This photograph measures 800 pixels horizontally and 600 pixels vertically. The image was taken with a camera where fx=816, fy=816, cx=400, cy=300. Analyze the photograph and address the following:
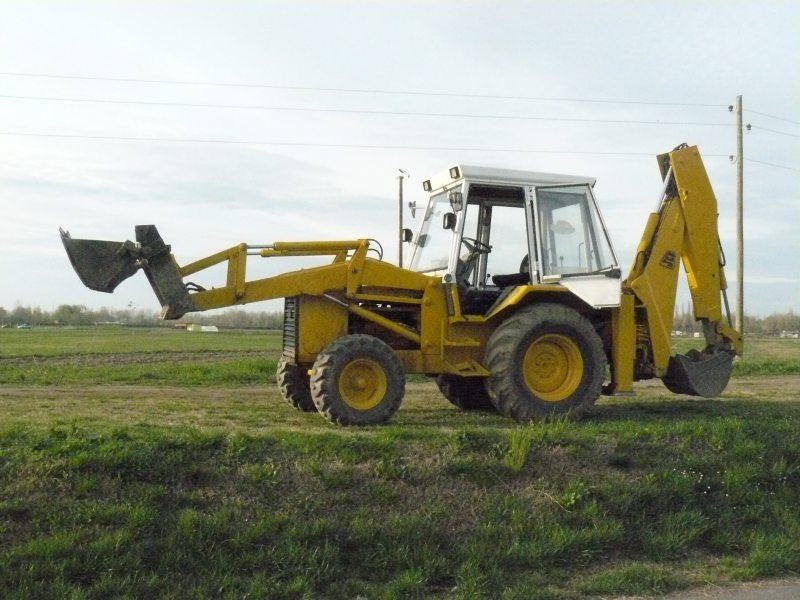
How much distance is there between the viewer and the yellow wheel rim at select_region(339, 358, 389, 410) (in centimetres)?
884

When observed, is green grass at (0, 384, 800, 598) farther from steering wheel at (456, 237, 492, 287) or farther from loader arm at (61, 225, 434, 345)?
steering wheel at (456, 237, 492, 287)

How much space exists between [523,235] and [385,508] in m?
4.61

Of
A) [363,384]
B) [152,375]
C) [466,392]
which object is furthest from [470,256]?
[152,375]

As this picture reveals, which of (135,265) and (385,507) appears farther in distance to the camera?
(135,265)

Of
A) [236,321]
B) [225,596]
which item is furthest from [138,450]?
[236,321]

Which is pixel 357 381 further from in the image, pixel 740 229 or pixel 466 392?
pixel 740 229

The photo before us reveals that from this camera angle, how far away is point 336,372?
28.5ft

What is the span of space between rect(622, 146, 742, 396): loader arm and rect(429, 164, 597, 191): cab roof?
1222 millimetres

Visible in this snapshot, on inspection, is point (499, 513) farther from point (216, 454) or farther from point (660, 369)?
point (660, 369)

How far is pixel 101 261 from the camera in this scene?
8672 mm

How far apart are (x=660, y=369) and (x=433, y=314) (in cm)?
301

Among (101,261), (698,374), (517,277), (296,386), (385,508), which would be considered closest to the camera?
(385,508)

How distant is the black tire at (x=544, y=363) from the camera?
923 cm

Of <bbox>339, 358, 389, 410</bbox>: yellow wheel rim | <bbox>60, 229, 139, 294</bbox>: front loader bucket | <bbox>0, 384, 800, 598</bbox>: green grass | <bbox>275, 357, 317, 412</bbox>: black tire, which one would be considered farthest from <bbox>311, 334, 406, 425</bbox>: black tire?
<bbox>60, 229, 139, 294</bbox>: front loader bucket
